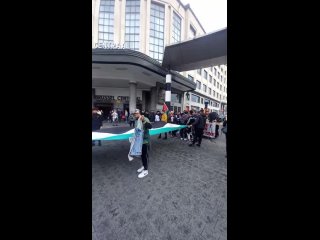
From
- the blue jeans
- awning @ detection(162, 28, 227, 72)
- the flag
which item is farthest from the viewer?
awning @ detection(162, 28, 227, 72)

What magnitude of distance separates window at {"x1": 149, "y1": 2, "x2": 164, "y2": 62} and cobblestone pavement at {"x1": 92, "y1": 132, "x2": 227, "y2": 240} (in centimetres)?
2185

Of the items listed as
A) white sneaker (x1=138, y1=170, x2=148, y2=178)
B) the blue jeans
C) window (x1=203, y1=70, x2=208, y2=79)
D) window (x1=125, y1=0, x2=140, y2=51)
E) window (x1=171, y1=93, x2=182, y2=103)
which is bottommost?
white sneaker (x1=138, y1=170, x2=148, y2=178)

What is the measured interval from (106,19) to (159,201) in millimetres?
26535

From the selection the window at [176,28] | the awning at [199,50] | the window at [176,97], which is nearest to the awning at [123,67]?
the awning at [199,50]

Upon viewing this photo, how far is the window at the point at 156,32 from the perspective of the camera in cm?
2292

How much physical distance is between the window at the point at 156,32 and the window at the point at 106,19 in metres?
6.09

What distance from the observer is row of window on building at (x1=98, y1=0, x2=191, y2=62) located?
2173cm

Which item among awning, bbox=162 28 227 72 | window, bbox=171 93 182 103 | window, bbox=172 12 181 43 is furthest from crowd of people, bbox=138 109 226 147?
window, bbox=172 12 181 43

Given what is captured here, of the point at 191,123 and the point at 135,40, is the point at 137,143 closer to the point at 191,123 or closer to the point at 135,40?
the point at 191,123

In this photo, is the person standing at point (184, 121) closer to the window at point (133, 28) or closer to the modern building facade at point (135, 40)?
the modern building facade at point (135, 40)

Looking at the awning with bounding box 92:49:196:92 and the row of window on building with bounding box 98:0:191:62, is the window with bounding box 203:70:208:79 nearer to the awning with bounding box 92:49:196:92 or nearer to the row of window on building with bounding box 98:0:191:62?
the row of window on building with bounding box 98:0:191:62

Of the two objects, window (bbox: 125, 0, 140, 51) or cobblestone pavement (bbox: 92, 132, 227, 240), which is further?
window (bbox: 125, 0, 140, 51)

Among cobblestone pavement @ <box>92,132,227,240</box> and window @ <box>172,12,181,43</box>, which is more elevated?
window @ <box>172,12,181,43</box>
